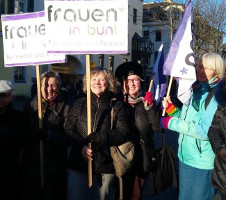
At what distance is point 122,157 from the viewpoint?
3.22 metres

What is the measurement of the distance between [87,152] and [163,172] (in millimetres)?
927

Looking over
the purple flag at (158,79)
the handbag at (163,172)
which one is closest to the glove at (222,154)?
the handbag at (163,172)

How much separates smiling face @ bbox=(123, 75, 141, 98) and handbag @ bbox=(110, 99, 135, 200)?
0.45 meters

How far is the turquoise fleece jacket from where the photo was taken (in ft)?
9.58

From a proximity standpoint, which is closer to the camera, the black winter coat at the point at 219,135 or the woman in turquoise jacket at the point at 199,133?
the black winter coat at the point at 219,135

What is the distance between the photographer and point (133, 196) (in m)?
3.71

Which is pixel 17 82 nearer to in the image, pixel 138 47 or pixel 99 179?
pixel 138 47

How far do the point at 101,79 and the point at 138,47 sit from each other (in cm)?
1405

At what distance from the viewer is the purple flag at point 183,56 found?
335 centimetres

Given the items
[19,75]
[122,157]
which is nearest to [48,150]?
[122,157]

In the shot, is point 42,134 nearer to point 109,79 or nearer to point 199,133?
point 109,79

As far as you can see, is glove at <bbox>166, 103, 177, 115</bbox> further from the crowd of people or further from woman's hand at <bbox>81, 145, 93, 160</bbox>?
woman's hand at <bbox>81, 145, 93, 160</bbox>

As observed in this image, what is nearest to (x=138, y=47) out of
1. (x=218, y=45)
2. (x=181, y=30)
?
(x=218, y=45)

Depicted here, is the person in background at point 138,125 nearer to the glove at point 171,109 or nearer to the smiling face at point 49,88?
the glove at point 171,109
